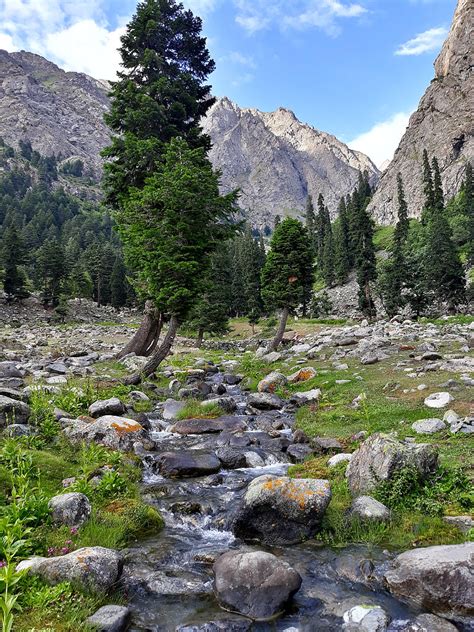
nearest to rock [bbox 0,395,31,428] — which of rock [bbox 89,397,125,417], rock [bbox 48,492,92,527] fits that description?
rock [bbox 89,397,125,417]

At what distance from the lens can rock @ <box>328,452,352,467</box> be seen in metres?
9.58

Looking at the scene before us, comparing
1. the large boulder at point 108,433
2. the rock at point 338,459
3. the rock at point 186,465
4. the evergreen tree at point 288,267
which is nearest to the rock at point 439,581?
the rock at point 338,459

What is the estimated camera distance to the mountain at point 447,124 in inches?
6614

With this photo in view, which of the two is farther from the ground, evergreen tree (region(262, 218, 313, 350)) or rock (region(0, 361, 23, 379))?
evergreen tree (region(262, 218, 313, 350))

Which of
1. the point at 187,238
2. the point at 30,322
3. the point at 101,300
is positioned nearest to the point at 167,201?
the point at 187,238

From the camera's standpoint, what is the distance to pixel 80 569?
16.9ft

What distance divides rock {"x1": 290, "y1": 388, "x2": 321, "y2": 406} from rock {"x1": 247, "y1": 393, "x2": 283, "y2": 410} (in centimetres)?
60

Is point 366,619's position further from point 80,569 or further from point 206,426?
point 206,426

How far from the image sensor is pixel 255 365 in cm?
2769

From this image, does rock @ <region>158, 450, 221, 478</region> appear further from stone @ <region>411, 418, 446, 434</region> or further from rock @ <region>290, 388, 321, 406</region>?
rock @ <region>290, 388, 321, 406</region>

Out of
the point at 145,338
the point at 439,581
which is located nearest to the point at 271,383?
the point at 145,338

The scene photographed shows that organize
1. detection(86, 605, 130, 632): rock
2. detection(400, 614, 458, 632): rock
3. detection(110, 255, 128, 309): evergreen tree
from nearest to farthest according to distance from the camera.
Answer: detection(86, 605, 130, 632): rock → detection(400, 614, 458, 632): rock → detection(110, 255, 128, 309): evergreen tree

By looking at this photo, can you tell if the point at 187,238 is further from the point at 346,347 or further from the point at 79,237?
the point at 79,237

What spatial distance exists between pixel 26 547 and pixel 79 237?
158 meters
